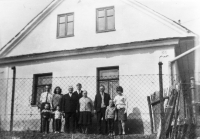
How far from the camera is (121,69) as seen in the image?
38.1 feet

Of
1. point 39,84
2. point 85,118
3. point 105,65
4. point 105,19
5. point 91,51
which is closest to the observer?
point 85,118

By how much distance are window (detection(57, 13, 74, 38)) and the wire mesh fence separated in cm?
→ 201

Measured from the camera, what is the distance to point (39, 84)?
516 inches

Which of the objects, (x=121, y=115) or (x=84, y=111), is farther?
(x=84, y=111)

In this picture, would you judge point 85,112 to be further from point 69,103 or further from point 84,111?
point 69,103

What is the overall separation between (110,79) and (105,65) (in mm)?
597

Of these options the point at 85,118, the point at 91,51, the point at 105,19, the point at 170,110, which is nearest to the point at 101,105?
the point at 85,118

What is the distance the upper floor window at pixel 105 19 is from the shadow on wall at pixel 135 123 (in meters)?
3.62

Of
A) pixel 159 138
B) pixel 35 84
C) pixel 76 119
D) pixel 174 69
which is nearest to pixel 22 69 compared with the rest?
pixel 35 84

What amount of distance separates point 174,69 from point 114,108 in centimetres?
331

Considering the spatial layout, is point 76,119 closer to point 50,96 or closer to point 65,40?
point 50,96

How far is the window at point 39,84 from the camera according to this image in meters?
12.9

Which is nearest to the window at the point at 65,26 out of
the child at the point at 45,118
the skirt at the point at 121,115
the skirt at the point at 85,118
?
the child at the point at 45,118

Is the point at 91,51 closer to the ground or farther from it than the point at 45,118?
farther from it
